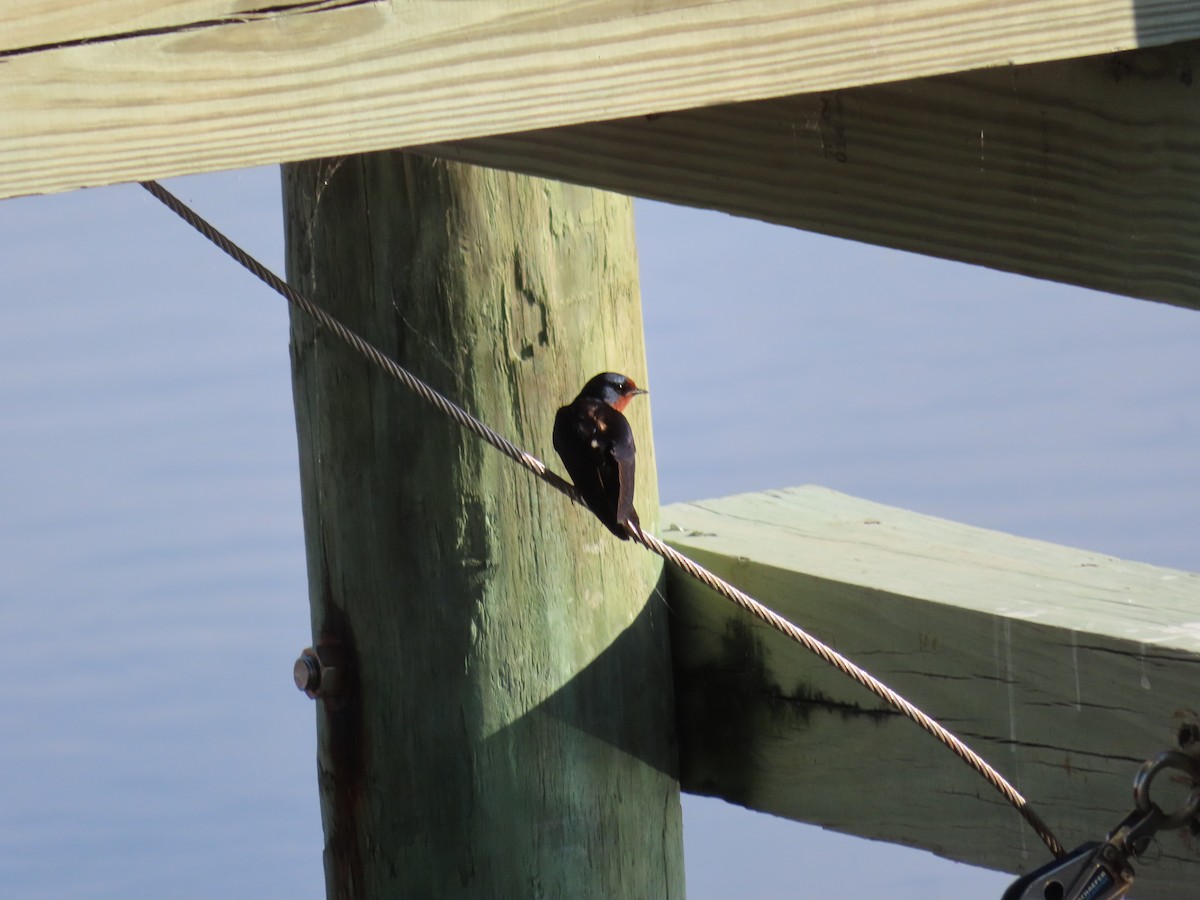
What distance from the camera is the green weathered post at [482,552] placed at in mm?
2525

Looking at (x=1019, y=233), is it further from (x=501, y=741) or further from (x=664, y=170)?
(x=501, y=741)

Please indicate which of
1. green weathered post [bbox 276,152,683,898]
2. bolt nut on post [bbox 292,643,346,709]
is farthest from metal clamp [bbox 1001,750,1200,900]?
bolt nut on post [bbox 292,643,346,709]

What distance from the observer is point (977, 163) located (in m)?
1.56

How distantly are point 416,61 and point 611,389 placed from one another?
1.32 meters

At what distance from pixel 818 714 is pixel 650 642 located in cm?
30

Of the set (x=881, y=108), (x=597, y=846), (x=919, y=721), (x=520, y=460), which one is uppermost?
(x=881, y=108)

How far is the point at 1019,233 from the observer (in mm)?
1562

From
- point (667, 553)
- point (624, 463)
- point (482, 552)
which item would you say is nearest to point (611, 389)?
point (624, 463)

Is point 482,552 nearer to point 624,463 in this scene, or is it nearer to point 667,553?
point 624,463

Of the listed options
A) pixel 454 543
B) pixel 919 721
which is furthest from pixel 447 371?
pixel 919 721

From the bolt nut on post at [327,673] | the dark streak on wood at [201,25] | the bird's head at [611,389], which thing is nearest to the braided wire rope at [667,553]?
the bird's head at [611,389]

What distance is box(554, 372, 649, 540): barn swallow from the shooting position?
239 centimetres

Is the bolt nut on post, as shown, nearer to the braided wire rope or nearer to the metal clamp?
the braided wire rope

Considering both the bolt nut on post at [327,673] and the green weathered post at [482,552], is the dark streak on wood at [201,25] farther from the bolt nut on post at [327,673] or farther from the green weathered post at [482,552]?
the bolt nut on post at [327,673]
